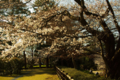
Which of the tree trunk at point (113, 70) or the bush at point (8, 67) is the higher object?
the tree trunk at point (113, 70)

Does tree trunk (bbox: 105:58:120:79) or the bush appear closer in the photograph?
tree trunk (bbox: 105:58:120:79)

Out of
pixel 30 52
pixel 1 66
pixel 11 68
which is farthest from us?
pixel 30 52

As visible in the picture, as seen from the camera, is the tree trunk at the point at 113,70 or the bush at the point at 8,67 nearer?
the tree trunk at the point at 113,70

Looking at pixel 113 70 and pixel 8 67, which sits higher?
pixel 113 70

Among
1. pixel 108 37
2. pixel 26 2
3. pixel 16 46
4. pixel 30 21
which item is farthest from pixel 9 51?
pixel 108 37

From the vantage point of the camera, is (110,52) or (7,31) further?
(110,52)

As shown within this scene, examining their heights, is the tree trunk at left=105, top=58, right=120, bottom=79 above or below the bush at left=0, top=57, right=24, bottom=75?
above

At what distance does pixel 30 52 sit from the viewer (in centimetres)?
2847

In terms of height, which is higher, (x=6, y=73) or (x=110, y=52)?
(x=110, y=52)

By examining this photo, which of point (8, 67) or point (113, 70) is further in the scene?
point (8, 67)

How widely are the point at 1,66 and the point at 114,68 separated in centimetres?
1026

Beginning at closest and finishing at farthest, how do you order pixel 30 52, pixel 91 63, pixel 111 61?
pixel 111 61
pixel 91 63
pixel 30 52

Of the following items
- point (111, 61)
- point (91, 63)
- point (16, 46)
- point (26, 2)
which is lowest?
point (91, 63)

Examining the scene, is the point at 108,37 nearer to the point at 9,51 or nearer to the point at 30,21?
the point at 30,21
